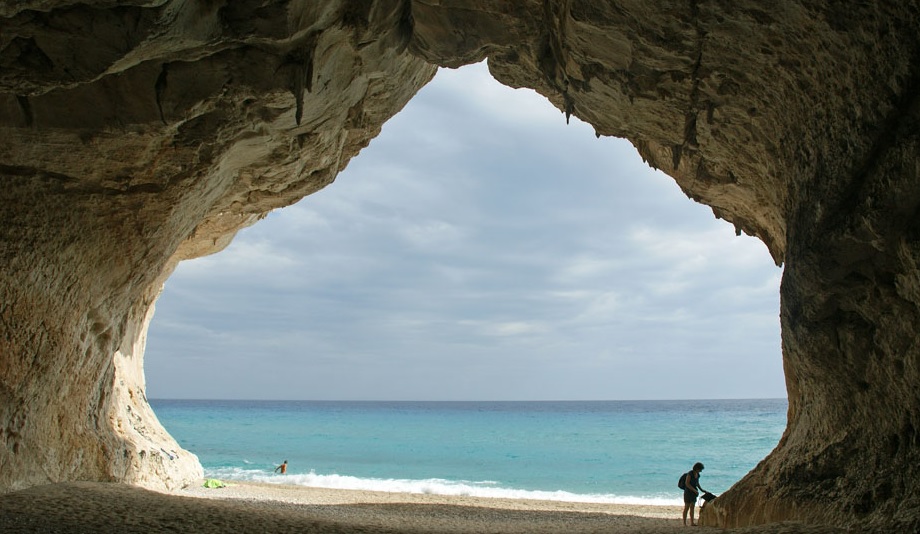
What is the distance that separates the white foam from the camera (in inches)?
965

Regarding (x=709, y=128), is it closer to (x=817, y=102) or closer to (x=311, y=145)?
(x=817, y=102)

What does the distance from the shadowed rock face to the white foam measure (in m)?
15.3

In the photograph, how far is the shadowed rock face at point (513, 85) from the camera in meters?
5.90

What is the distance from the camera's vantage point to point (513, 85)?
10.5 m

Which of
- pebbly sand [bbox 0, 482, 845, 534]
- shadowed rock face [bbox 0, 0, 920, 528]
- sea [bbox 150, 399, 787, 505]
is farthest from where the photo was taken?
sea [bbox 150, 399, 787, 505]

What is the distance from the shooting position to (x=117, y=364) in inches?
590

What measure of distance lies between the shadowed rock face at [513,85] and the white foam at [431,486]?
15.3 m

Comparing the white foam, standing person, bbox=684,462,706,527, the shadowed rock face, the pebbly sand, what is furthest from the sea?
the shadowed rock face

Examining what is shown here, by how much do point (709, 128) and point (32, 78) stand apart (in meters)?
8.80

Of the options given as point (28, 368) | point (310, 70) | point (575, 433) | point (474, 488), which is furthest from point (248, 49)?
point (575, 433)

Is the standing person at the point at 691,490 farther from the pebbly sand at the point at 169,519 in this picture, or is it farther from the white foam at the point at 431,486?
the white foam at the point at 431,486

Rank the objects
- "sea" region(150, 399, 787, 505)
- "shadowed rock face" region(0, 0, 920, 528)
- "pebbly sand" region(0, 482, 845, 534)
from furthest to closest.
Result: 1. "sea" region(150, 399, 787, 505)
2. "pebbly sand" region(0, 482, 845, 534)
3. "shadowed rock face" region(0, 0, 920, 528)

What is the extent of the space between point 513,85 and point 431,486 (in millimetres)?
21309

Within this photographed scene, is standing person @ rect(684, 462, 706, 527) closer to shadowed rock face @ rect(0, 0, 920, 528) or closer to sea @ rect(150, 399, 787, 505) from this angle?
shadowed rock face @ rect(0, 0, 920, 528)
